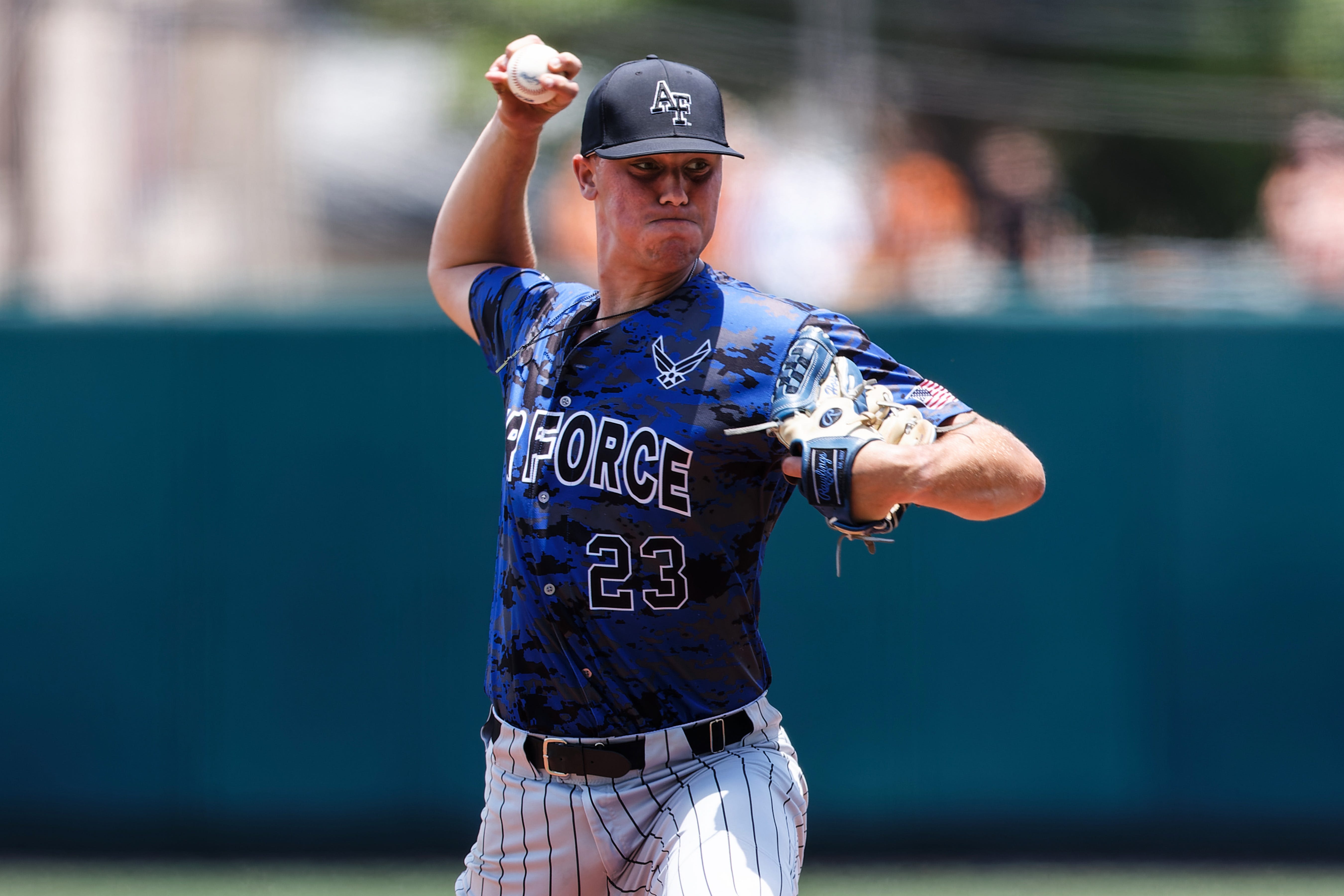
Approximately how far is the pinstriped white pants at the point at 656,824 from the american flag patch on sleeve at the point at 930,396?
2.15 feet

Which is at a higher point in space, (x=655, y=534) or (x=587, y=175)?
(x=587, y=175)

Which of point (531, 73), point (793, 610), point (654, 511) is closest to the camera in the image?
point (654, 511)

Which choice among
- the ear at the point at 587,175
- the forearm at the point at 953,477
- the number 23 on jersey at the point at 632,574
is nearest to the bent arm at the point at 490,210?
the ear at the point at 587,175

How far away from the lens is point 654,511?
105 inches

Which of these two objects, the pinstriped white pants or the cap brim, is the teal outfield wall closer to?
the pinstriped white pants

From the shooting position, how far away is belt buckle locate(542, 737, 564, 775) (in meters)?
2.76

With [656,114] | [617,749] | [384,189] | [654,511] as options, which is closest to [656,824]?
[617,749]

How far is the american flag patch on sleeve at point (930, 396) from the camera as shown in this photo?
8.36ft

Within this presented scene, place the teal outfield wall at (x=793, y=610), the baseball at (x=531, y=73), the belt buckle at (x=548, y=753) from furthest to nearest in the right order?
1. the teal outfield wall at (x=793, y=610)
2. the baseball at (x=531, y=73)
3. the belt buckle at (x=548, y=753)

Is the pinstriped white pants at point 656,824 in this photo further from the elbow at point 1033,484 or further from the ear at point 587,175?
the ear at point 587,175

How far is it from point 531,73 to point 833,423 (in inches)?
40.1

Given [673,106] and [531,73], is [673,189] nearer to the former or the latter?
[673,106]

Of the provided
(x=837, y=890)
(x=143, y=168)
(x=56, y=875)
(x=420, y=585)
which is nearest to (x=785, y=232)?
(x=420, y=585)

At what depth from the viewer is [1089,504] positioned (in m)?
5.16
